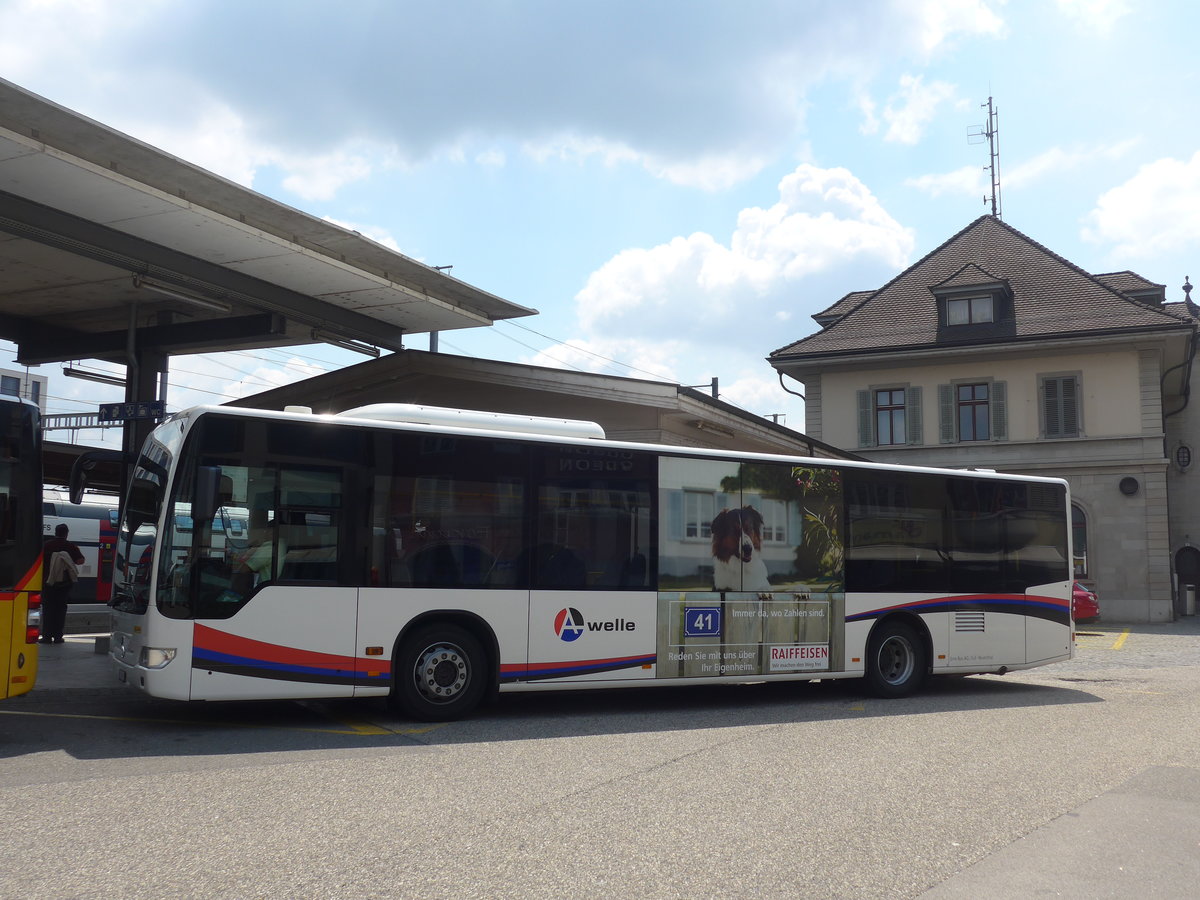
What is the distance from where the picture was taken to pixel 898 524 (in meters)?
13.6

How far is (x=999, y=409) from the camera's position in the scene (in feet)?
116

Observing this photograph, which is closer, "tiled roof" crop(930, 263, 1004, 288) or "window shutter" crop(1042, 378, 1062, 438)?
"window shutter" crop(1042, 378, 1062, 438)

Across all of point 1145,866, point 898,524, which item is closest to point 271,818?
point 1145,866

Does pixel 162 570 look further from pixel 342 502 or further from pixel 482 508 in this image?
pixel 482 508

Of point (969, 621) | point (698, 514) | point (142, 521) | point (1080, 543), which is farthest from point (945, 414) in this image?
point (142, 521)

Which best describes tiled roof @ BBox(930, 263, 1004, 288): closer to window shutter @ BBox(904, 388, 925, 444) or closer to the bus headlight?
window shutter @ BBox(904, 388, 925, 444)

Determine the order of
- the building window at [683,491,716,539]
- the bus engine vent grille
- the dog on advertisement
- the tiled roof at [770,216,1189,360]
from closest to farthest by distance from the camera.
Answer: the building window at [683,491,716,539]
the dog on advertisement
the bus engine vent grille
the tiled roof at [770,216,1189,360]

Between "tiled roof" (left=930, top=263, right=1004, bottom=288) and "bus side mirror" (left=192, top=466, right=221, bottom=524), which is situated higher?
"tiled roof" (left=930, top=263, right=1004, bottom=288)

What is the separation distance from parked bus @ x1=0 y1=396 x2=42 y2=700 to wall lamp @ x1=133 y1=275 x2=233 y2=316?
588 cm

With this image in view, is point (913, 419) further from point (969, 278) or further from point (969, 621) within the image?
point (969, 621)

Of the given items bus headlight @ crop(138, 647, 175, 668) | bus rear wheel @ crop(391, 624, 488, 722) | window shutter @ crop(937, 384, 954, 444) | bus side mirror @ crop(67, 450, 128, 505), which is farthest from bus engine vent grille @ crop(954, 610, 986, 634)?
window shutter @ crop(937, 384, 954, 444)

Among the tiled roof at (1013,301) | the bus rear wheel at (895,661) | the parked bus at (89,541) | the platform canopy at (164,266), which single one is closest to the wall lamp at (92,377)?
the platform canopy at (164,266)

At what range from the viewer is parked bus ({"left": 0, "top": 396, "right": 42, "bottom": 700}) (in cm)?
880

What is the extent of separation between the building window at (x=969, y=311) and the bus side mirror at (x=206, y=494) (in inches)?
1240
